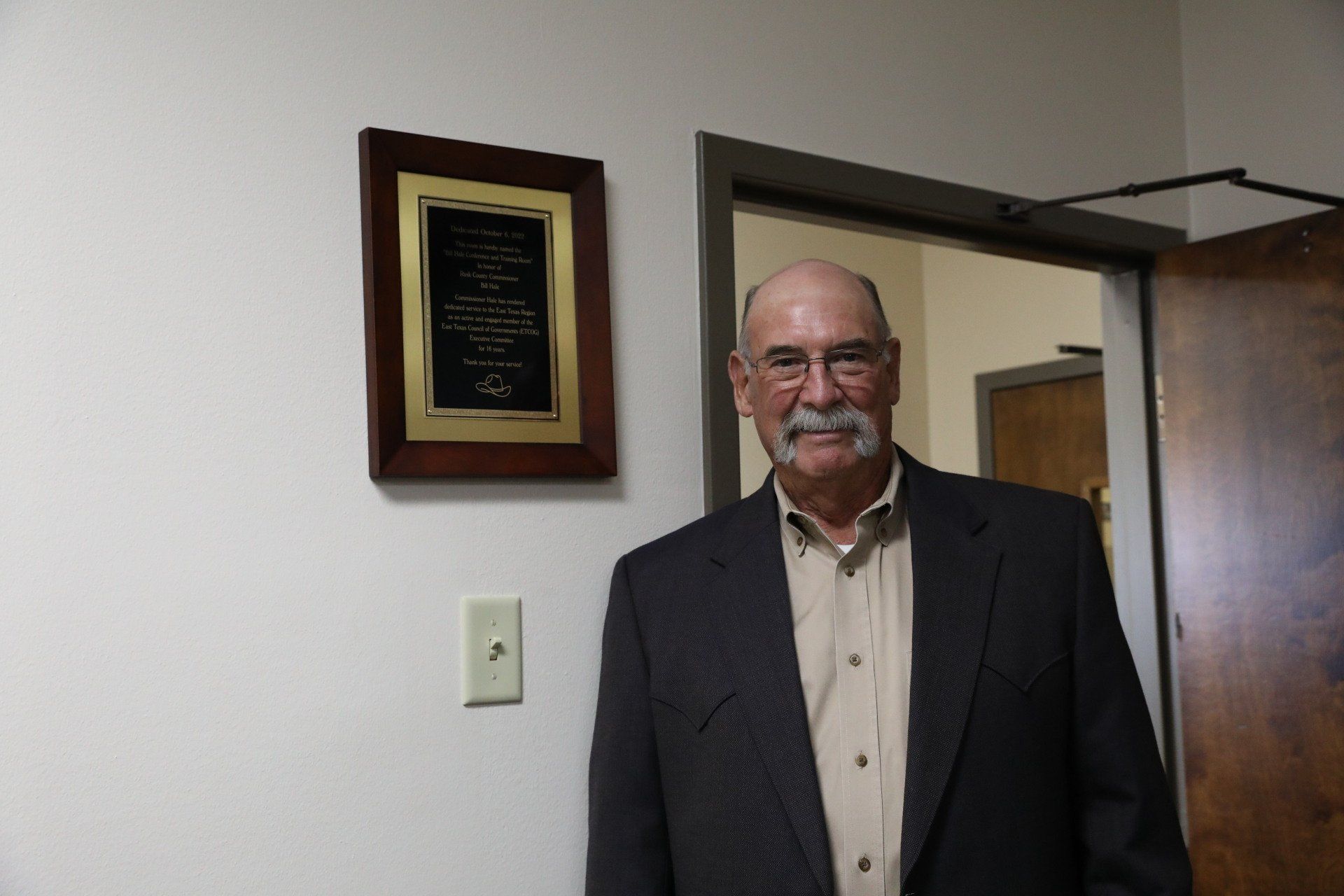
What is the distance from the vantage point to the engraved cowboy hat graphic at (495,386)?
1458mm

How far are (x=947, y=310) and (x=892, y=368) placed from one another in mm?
2654

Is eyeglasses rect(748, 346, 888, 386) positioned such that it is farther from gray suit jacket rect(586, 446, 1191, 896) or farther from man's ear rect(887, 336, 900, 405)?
gray suit jacket rect(586, 446, 1191, 896)

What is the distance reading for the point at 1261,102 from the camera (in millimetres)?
2145

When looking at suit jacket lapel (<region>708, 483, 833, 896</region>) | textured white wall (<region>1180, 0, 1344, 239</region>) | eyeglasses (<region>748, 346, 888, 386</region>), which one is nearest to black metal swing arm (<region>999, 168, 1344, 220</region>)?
textured white wall (<region>1180, 0, 1344, 239</region>)

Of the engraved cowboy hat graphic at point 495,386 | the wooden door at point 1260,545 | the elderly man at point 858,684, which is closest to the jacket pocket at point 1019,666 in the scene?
the elderly man at point 858,684

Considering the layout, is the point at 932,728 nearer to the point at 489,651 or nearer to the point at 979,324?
the point at 489,651

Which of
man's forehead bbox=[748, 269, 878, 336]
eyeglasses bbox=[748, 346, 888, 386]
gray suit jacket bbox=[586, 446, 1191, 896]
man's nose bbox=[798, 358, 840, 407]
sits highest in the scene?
man's forehead bbox=[748, 269, 878, 336]

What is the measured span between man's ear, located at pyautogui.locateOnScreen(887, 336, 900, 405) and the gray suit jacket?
13 centimetres

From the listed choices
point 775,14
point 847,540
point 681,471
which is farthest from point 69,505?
point 775,14

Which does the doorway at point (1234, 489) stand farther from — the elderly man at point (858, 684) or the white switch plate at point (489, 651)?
the white switch plate at point (489, 651)

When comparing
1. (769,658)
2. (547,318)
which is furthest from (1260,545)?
(547,318)

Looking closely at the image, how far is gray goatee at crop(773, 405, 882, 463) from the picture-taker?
4.67ft

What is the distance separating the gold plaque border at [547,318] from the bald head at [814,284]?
0.25 metres

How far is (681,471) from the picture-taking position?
5.32 feet
